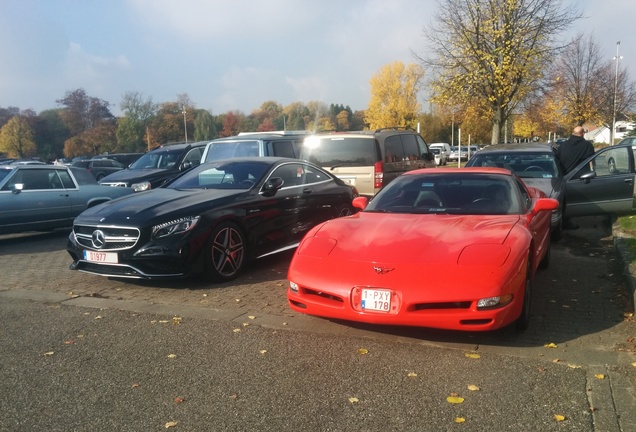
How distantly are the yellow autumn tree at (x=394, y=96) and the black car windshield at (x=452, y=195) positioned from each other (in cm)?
5731

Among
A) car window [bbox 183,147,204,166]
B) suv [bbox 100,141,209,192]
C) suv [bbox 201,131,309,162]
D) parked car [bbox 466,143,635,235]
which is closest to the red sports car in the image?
parked car [bbox 466,143,635,235]

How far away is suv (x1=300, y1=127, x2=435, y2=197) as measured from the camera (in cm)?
1129

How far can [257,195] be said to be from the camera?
7.56 meters

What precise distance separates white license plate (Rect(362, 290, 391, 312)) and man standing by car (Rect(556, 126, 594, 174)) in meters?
8.14

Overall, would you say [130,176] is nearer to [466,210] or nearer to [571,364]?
[466,210]

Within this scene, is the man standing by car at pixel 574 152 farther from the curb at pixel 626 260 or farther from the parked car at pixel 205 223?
the parked car at pixel 205 223

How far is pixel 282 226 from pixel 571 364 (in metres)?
4.52

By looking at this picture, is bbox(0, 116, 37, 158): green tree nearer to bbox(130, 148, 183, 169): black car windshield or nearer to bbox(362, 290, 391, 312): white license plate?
bbox(130, 148, 183, 169): black car windshield

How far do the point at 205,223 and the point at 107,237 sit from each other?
3.73ft

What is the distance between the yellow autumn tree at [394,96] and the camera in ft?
206

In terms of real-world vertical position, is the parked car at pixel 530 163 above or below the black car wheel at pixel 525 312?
above

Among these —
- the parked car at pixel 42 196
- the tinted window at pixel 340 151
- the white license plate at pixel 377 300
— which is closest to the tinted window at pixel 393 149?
the tinted window at pixel 340 151

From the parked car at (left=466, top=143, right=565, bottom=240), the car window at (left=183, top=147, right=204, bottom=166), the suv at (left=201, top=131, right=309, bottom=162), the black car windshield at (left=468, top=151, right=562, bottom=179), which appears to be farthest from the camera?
the car window at (left=183, top=147, right=204, bottom=166)

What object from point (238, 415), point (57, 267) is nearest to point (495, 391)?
point (238, 415)
